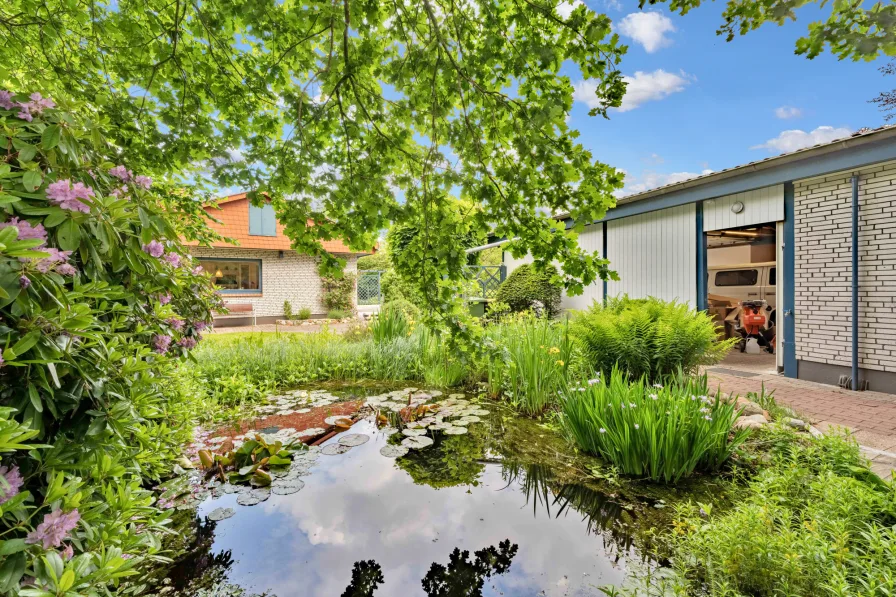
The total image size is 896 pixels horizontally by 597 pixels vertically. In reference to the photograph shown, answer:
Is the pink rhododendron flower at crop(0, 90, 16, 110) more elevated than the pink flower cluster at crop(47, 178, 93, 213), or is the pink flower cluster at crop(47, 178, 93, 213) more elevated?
the pink rhododendron flower at crop(0, 90, 16, 110)

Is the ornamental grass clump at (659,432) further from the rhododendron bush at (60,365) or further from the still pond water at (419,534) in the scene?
the rhododendron bush at (60,365)

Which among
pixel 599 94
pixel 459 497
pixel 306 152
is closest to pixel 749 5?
pixel 599 94

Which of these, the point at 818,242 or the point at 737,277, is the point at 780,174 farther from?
the point at 737,277

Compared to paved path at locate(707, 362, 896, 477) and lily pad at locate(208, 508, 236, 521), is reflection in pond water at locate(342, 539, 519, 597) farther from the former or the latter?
paved path at locate(707, 362, 896, 477)

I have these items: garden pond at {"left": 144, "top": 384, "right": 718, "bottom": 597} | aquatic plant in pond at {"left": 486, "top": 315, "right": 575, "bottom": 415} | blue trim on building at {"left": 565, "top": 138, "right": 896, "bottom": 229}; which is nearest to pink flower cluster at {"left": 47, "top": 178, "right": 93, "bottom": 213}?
garden pond at {"left": 144, "top": 384, "right": 718, "bottom": 597}

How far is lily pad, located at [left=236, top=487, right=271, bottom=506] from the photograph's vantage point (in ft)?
8.32

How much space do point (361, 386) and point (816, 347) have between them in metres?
5.88

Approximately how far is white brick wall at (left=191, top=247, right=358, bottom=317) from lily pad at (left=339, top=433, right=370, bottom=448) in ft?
40.6

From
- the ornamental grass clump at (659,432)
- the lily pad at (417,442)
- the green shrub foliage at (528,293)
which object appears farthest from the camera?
the green shrub foliage at (528,293)

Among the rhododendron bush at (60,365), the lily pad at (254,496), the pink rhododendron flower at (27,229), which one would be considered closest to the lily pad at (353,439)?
the lily pad at (254,496)

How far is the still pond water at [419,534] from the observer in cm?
193

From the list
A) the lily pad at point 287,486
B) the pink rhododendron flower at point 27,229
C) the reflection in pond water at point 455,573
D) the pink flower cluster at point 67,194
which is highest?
the pink flower cluster at point 67,194

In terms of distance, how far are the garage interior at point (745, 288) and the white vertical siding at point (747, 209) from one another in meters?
1.09

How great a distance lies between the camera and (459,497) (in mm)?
2674
